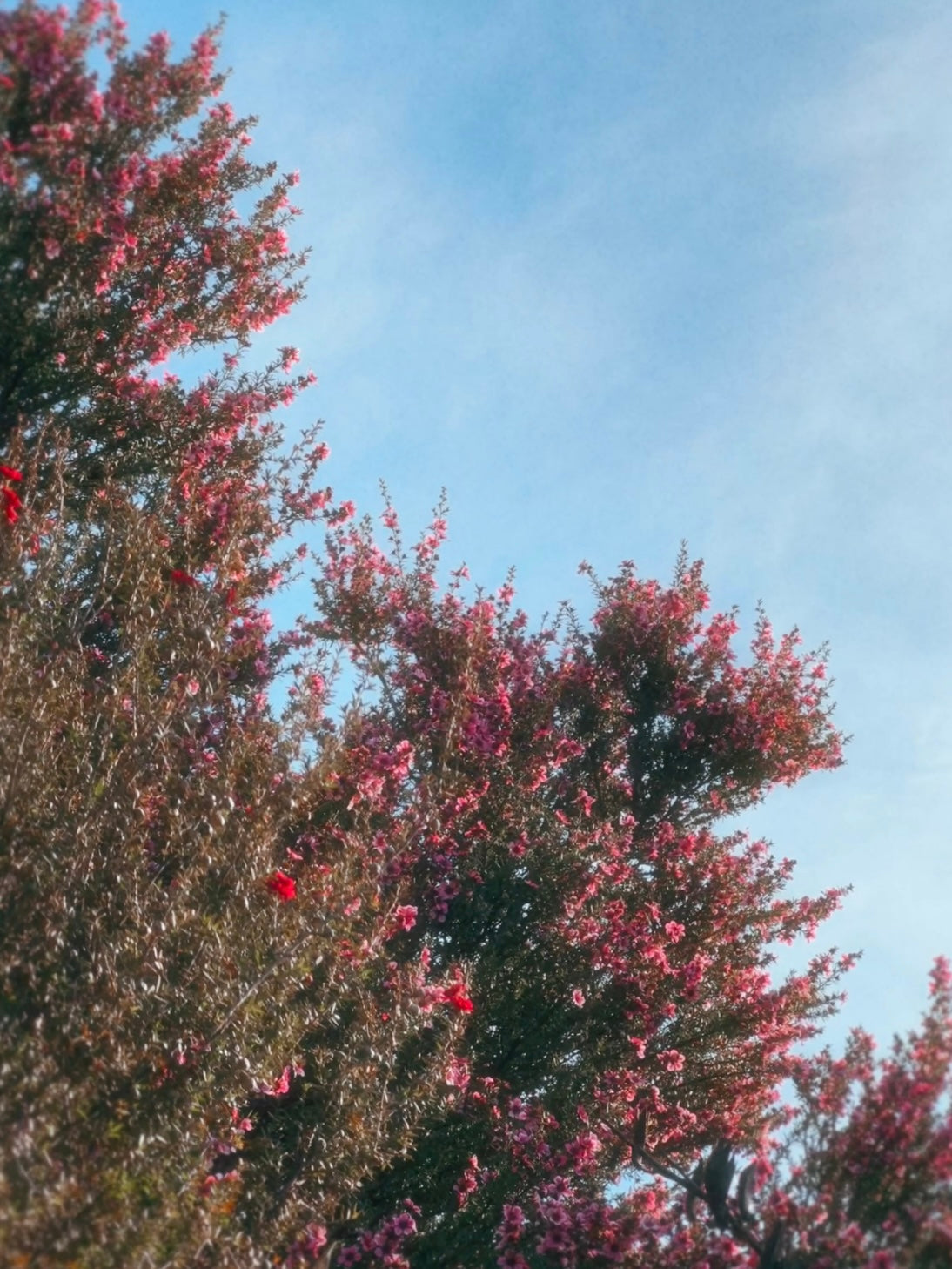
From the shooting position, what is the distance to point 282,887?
812 centimetres

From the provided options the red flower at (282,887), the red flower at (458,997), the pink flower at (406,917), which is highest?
the pink flower at (406,917)

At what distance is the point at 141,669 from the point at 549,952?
6.10m

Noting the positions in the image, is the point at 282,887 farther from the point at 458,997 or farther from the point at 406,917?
the point at 406,917

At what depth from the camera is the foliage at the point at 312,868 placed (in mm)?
7133

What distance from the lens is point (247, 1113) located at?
1009cm

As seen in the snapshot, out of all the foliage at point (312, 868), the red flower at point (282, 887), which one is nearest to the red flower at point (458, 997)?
the foliage at point (312, 868)

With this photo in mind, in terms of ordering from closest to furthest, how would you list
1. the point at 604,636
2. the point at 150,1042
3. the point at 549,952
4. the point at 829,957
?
the point at 150,1042 → the point at 549,952 → the point at 829,957 → the point at 604,636

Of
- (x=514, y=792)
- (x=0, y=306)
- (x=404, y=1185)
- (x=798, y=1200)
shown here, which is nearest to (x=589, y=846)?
(x=514, y=792)

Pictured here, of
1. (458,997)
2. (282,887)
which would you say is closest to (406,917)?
(458,997)

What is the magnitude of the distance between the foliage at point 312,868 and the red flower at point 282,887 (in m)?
0.02

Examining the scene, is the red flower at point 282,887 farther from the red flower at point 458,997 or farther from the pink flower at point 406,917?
the pink flower at point 406,917

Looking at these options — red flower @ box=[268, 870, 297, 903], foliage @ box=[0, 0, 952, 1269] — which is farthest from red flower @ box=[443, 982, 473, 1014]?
red flower @ box=[268, 870, 297, 903]

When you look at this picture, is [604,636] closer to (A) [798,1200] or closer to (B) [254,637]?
(B) [254,637]

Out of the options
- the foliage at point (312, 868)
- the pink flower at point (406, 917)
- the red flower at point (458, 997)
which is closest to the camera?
the foliage at point (312, 868)
